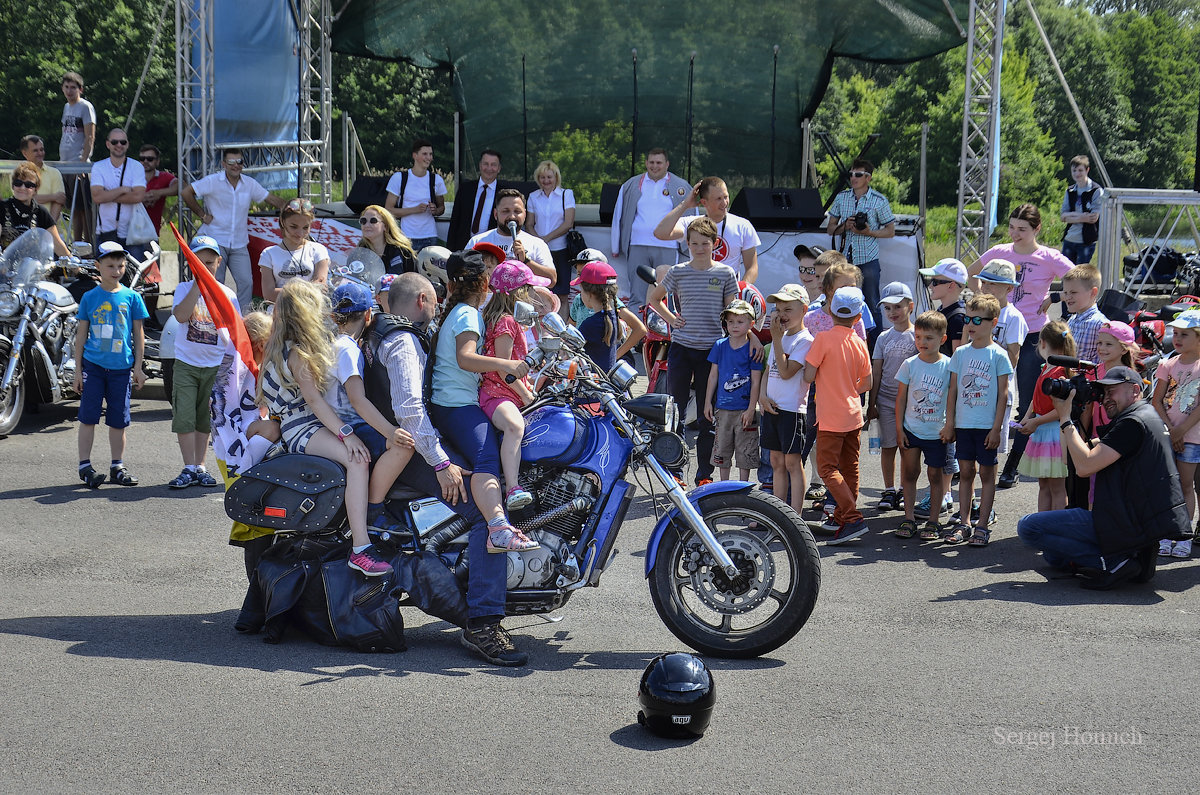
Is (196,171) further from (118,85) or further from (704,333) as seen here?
(118,85)

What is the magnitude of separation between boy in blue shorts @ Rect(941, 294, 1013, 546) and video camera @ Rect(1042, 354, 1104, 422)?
46 cm

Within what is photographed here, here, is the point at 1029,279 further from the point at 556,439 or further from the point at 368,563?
the point at 368,563

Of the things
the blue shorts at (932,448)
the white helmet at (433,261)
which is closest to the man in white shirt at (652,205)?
the white helmet at (433,261)

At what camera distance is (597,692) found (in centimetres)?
514

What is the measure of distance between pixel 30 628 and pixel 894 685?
12.9 feet

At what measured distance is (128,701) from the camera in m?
4.90

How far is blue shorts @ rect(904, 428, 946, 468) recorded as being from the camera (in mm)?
7789

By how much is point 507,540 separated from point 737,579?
1030 millimetres

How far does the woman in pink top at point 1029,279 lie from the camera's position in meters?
9.40

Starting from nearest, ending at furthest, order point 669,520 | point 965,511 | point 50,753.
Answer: point 50,753 → point 669,520 → point 965,511

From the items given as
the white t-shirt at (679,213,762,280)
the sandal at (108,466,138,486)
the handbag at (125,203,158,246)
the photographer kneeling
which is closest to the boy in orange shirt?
the photographer kneeling

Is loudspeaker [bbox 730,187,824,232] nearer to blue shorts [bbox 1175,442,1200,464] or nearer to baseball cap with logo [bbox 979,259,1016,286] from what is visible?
baseball cap with logo [bbox 979,259,1016,286]

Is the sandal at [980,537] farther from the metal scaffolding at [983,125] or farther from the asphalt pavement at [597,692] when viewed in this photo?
the metal scaffolding at [983,125]

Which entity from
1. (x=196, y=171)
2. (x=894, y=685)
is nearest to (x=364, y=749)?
(x=894, y=685)
